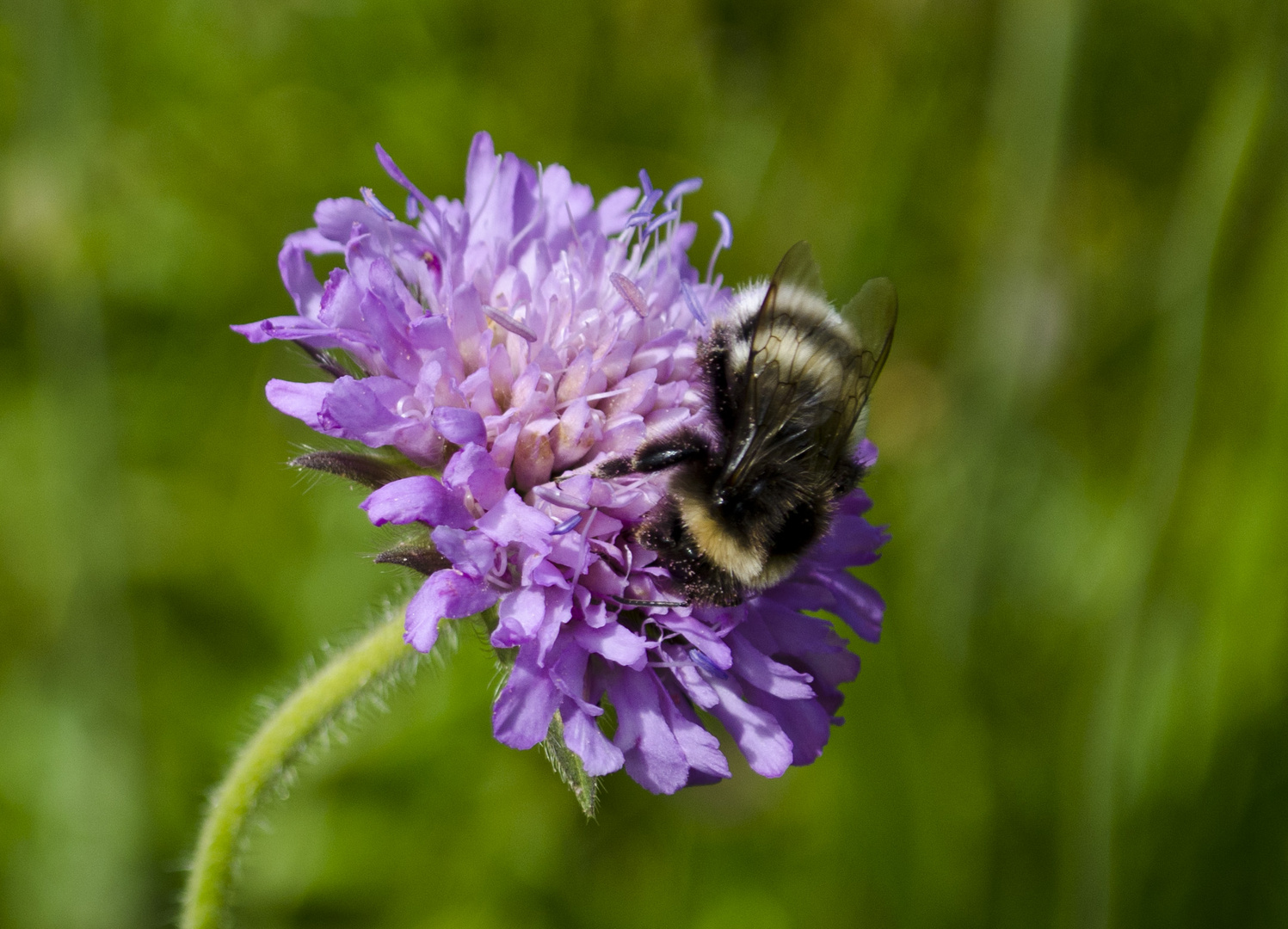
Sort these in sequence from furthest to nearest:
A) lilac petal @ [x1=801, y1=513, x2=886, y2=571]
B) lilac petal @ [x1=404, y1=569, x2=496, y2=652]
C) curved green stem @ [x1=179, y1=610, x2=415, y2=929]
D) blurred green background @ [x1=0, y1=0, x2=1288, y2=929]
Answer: blurred green background @ [x1=0, y1=0, x2=1288, y2=929] < lilac petal @ [x1=801, y1=513, x2=886, y2=571] < curved green stem @ [x1=179, y1=610, x2=415, y2=929] < lilac petal @ [x1=404, y1=569, x2=496, y2=652]

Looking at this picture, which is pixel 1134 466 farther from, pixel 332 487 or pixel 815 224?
pixel 332 487

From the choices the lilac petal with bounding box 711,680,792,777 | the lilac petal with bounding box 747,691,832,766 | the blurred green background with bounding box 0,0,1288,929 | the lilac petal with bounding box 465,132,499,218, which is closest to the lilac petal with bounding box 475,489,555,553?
the lilac petal with bounding box 711,680,792,777

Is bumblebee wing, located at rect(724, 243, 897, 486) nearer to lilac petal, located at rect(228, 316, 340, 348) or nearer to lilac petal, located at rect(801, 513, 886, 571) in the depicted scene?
lilac petal, located at rect(801, 513, 886, 571)

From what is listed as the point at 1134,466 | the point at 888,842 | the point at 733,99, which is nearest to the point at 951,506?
the point at 1134,466

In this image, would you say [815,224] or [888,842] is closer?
[888,842]

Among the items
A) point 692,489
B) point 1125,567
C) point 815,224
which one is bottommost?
point 692,489

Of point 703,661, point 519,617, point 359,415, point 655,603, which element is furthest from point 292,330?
point 703,661
